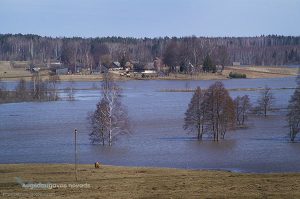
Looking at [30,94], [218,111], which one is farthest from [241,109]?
[30,94]

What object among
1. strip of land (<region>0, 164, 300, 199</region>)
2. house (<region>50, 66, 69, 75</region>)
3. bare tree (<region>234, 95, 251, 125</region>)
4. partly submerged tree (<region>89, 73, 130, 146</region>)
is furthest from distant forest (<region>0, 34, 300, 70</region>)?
strip of land (<region>0, 164, 300, 199</region>)

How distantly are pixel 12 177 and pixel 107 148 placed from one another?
12.6m

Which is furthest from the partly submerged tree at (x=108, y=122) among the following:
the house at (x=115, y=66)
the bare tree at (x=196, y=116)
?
the house at (x=115, y=66)

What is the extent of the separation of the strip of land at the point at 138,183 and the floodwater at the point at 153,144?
4.84 meters

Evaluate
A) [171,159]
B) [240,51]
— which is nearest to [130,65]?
[240,51]

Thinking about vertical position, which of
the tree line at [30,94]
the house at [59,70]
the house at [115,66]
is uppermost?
the house at [115,66]

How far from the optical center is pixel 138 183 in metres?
19.8

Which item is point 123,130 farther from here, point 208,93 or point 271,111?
point 271,111

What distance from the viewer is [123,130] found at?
38.3 metres

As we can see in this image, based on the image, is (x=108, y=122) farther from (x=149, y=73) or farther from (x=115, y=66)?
(x=115, y=66)

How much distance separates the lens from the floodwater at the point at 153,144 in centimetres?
2952

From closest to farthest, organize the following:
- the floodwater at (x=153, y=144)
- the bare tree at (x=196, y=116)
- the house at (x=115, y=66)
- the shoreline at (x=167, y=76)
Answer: the floodwater at (x=153, y=144) < the bare tree at (x=196, y=116) < the shoreline at (x=167, y=76) < the house at (x=115, y=66)

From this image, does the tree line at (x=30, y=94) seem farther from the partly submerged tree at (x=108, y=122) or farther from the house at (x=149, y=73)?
the house at (x=149, y=73)

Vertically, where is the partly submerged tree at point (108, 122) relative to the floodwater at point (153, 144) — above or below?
above
